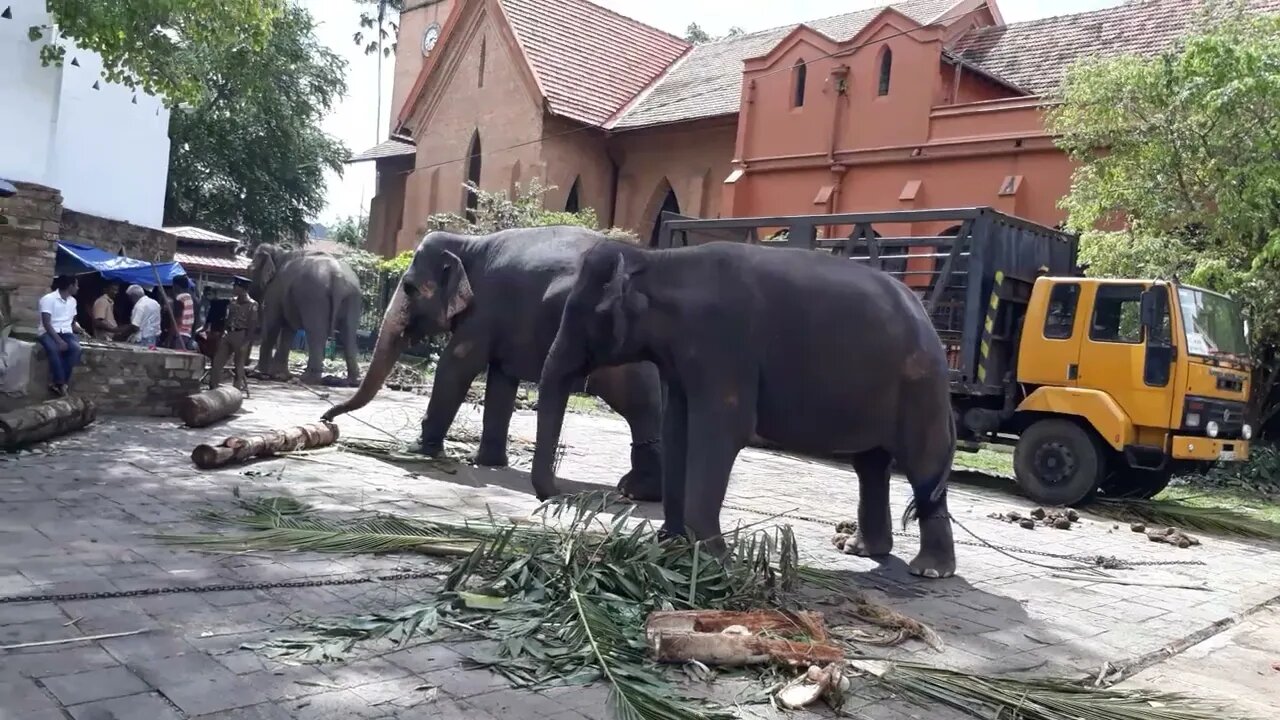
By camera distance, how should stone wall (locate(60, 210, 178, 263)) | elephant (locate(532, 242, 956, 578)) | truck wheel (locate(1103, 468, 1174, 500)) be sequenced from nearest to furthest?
elephant (locate(532, 242, 956, 578)), truck wheel (locate(1103, 468, 1174, 500)), stone wall (locate(60, 210, 178, 263))

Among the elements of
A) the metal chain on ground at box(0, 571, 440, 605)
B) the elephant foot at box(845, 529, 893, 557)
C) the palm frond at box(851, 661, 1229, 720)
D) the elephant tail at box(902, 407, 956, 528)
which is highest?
the elephant tail at box(902, 407, 956, 528)

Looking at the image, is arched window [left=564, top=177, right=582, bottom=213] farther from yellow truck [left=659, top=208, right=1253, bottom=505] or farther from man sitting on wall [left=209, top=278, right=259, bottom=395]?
yellow truck [left=659, top=208, right=1253, bottom=505]

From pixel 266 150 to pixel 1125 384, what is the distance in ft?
93.4

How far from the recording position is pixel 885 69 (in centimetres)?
2212

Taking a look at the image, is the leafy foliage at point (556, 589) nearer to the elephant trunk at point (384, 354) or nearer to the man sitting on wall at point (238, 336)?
the elephant trunk at point (384, 354)

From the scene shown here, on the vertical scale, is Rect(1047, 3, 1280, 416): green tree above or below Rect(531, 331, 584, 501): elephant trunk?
above

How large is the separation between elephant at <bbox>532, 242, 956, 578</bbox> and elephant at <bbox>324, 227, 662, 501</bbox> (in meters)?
2.25

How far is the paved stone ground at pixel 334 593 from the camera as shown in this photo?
365 centimetres

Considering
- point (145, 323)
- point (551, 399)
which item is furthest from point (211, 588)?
point (145, 323)

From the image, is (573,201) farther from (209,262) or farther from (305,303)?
(305,303)

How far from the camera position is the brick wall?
41.8 feet

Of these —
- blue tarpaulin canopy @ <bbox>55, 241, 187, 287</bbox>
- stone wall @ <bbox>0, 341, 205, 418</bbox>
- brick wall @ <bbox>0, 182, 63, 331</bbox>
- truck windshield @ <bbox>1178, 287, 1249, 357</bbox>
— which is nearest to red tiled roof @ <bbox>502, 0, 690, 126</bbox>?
blue tarpaulin canopy @ <bbox>55, 241, 187, 287</bbox>

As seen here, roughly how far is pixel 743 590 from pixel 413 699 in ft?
5.85

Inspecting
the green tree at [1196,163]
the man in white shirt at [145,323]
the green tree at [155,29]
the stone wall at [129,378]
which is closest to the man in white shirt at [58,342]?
the stone wall at [129,378]
